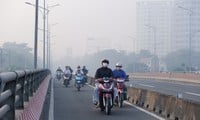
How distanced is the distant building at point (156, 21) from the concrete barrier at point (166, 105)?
13937 cm

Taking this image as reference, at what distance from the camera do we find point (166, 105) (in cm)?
1759

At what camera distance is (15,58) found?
46.1m

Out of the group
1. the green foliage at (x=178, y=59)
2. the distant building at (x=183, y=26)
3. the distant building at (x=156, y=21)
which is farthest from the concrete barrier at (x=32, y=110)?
the distant building at (x=156, y=21)

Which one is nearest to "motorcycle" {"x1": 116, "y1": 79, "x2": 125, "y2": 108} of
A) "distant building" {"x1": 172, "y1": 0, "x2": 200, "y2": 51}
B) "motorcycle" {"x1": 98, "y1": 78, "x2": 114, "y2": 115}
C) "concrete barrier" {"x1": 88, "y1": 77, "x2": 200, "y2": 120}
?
"concrete barrier" {"x1": 88, "y1": 77, "x2": 200, "y2": 120}

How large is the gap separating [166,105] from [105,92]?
240cm

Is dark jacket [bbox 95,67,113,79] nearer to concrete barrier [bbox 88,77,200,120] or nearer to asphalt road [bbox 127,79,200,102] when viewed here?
concrete barrier [bbox 88,77,200,120]

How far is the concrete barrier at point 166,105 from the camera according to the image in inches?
564

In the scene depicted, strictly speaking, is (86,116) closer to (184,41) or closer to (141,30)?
(184,41)

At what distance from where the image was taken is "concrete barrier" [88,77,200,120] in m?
14.3

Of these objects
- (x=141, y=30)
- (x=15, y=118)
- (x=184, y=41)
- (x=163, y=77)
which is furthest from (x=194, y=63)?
(x=15, y=118)

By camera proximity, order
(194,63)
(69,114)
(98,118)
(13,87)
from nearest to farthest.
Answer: (13,87) → (98,118) → (69,114) → (194,63)

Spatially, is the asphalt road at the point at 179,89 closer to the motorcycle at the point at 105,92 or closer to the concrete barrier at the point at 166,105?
the concrete barrier at the point at 166,105

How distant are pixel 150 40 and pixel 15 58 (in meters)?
116

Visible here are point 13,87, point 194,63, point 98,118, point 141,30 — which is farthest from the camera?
point 141,30
